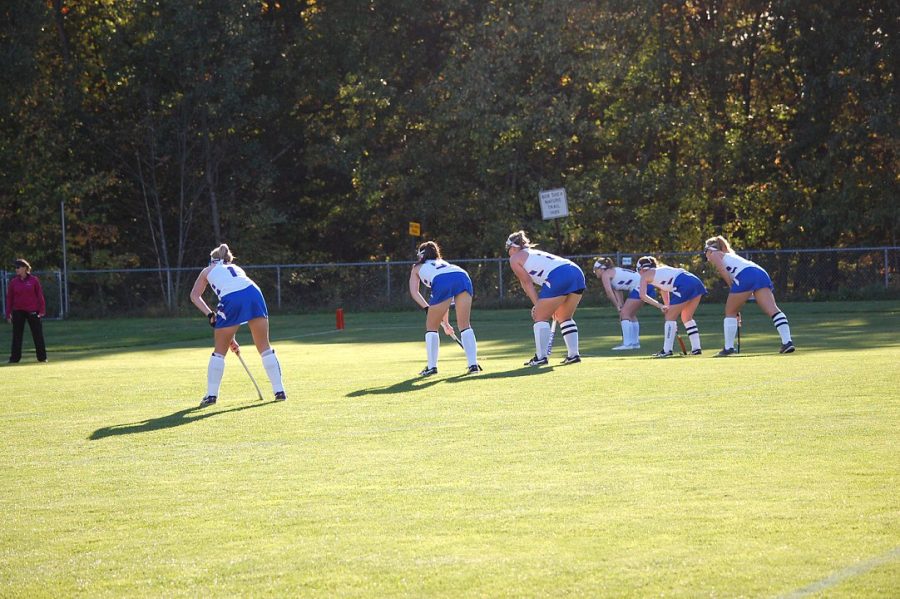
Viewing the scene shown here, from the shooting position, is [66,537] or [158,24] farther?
[158,24]

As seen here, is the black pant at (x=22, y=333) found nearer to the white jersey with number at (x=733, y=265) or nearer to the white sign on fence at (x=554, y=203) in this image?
the white jersey with number at (x=733, y=265)

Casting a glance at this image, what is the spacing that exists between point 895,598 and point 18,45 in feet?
143

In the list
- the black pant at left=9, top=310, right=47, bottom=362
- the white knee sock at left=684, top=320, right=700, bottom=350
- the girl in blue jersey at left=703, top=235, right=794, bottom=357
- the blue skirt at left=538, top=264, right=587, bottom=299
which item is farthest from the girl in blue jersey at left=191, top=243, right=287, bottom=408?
the black pant at left=9, top=310, right=47, bottom=362

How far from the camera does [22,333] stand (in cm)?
2527

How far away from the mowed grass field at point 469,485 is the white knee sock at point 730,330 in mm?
2616

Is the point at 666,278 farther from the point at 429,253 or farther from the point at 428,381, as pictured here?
the point at 428,381

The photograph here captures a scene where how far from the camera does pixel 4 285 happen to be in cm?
4347

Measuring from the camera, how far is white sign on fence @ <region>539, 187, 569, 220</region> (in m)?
39.2

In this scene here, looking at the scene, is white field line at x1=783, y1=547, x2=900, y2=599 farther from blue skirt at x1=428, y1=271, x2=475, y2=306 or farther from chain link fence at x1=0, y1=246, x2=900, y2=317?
chain link fence at x1=0, y1=246, x2=900, y2=317

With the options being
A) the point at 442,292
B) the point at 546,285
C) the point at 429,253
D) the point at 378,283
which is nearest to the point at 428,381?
the point at 442,292

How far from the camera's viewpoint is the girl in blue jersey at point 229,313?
15.0 meters

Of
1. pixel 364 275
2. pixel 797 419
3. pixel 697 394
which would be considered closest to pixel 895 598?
pixel 797 419

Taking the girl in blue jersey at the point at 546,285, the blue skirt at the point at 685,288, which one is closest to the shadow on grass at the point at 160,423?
the girl in blue jersey at the point at 546,285

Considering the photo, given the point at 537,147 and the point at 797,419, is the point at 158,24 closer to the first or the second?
the point at 537,147
